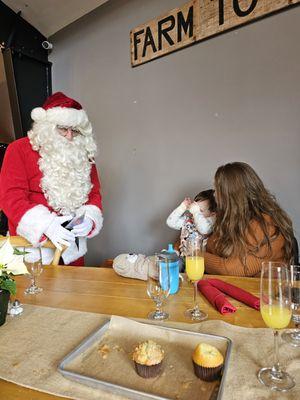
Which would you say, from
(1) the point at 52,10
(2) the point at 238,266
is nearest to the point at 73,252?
(2) the point at 238,266

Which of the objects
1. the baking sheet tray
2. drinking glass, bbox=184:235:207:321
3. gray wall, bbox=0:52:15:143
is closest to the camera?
the baking sheet tray

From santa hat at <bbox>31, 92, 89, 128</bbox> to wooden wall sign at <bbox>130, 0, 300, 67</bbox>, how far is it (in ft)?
2.94

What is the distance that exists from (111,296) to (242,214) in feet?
2.62

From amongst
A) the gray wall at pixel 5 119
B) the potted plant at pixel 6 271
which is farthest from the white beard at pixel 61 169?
the gray wall at pixel 5 119

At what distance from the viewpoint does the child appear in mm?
1920

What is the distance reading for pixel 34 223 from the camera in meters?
1.60

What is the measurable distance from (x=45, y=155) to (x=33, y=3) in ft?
5.55

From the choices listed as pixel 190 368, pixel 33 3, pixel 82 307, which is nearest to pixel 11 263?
pixel 82 307

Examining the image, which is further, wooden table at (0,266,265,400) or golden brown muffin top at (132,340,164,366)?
wooden table at (0,266,265,400)

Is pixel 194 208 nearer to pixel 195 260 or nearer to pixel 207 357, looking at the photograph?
pixel 195 260

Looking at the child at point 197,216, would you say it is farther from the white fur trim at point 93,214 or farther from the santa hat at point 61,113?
the santa hat at point 61,113

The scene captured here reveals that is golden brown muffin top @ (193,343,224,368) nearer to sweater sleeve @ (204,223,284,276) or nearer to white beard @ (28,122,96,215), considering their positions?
sweater sleeve @ (204,223,284,276)

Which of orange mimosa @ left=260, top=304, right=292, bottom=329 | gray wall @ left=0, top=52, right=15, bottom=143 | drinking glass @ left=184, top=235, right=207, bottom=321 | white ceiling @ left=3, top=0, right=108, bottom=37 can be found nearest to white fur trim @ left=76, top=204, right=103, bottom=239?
drinking glass @ left=184, top=235, right=207, bottom=321

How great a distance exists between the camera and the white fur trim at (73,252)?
1.80 metres
